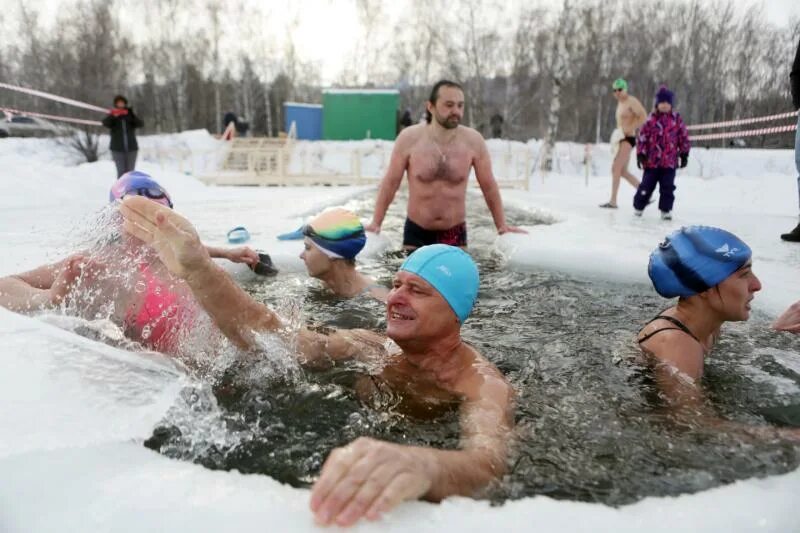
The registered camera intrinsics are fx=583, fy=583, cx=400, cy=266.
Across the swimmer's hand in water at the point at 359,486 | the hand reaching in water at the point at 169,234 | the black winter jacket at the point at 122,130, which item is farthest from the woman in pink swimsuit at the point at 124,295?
the black winter jacket at the point at 122,130

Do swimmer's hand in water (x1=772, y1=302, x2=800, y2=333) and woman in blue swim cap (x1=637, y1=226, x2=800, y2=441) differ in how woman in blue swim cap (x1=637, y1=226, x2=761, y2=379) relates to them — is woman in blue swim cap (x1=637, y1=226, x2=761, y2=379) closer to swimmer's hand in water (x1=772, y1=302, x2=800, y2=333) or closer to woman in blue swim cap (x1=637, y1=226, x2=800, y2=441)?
woman in blue swim cap (x1=637, y1=226, x2=800, y2=441)

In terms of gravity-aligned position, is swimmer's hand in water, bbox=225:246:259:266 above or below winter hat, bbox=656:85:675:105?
below

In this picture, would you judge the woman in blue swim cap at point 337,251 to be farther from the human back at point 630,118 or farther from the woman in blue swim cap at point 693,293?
the human back at point 630,118

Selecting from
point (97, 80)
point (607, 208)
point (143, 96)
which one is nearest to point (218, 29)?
point (143, 96)

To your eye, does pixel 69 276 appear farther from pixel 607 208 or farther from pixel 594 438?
pixel 607 208

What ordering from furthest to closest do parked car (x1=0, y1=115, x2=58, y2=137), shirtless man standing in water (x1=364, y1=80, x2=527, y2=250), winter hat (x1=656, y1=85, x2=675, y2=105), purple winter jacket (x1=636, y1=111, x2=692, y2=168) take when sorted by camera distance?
parked car (x1=0, y1=115, x2=58, y2=137) < winter hat (x1=656, y1=85, x2=675, y2=105) < purple winter jacket (x1=636, y1=111, x2=692, y2=168) < shirtless man standing in water (x1=364, y1=80, x2=527, y2=250)

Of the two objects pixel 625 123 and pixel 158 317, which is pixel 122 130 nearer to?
pixel 625 123

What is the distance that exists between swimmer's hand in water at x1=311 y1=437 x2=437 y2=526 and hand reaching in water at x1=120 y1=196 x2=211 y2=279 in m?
0.82

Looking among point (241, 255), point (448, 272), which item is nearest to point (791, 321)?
point (448, 272)

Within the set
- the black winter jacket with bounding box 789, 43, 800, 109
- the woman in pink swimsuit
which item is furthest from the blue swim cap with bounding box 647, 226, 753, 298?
the black winter jacket with bounding box 789, 43, 800, 109

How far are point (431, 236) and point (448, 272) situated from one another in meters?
2.63

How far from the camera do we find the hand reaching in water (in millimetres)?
1676

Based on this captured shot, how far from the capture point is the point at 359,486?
1.16m

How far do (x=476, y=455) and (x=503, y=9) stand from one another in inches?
1043
